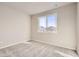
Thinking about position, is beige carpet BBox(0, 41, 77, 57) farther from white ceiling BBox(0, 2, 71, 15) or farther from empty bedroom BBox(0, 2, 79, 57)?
white ceiling BBox(0, 2, 71, 15)

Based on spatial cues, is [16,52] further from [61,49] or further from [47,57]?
[61,49]

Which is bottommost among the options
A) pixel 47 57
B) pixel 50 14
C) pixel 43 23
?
pixel 47 57

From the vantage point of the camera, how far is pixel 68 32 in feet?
4.81

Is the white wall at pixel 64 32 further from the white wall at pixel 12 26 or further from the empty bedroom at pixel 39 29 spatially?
the white wall at pixel 12 26

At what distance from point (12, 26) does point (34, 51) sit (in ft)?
2.02

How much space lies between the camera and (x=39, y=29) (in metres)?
1.56

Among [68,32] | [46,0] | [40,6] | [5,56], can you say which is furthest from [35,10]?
[5,56]

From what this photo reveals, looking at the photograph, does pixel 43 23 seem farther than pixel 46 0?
Yes

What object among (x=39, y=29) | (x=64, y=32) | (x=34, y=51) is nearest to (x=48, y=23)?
(x=39, y=29)

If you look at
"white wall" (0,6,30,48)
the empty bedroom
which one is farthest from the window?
"white wall" (0,6,30,48)

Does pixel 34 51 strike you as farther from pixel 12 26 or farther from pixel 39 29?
pixel 12 26

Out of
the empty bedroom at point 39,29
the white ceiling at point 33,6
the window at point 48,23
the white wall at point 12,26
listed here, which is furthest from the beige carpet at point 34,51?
the white ceiling at point 33,6

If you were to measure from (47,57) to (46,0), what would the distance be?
1.02m

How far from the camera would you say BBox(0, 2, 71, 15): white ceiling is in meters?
1.45
